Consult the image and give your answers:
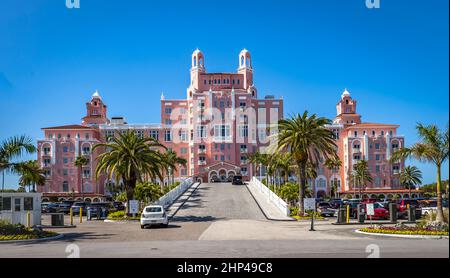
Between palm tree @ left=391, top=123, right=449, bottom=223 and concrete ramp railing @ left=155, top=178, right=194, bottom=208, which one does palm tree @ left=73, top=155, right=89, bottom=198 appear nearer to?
concrete ramp railing @ left=155, top=178, right=194, bottom=208

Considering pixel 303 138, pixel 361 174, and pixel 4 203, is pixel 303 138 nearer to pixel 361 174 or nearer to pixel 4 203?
pixel 4 203

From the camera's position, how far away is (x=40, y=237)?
86.7 feet

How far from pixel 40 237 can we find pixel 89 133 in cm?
9673

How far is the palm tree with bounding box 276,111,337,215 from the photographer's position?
44.6m

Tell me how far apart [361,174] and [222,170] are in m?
30.7

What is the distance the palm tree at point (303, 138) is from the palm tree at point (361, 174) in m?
63.7

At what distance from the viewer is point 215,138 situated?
402 feet

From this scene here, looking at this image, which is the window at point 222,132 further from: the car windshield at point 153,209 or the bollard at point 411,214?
the car windshield at point 153,209

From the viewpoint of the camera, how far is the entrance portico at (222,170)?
12012 centimetres

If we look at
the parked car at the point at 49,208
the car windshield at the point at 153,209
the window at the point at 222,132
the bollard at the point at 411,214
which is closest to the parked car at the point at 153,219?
the car windshield at the point at 153,209

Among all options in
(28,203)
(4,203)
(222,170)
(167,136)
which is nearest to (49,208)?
(28,203)

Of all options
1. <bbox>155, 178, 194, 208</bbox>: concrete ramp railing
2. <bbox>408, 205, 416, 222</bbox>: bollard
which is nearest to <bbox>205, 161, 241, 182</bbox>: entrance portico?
<bbox>155, 178, 194, 208</bbox>: concrete ramp railing
